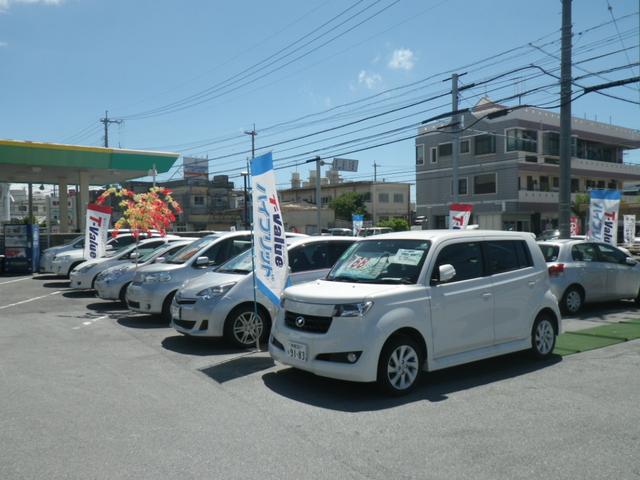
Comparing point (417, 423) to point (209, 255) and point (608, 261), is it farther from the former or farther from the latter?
point (608, 261)

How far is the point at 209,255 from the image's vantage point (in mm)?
10953

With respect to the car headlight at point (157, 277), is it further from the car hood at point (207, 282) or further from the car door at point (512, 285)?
the car door at point (512, 285)

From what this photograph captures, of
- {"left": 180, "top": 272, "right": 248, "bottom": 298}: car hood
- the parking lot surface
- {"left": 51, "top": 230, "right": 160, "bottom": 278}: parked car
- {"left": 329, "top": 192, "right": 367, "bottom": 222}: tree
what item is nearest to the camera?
the parking lot surface

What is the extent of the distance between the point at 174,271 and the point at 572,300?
7986mm

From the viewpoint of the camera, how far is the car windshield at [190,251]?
1121 cm

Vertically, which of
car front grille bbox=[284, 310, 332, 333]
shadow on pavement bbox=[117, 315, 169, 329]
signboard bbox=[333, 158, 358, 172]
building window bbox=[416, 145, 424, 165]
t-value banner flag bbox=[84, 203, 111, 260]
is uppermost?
building window bbox=[416, 145, 424, 165]

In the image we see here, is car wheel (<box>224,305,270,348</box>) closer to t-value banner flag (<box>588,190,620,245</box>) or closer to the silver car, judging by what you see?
the silver car

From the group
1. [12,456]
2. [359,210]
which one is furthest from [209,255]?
[359,210]

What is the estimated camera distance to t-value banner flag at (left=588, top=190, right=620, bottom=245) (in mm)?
15523

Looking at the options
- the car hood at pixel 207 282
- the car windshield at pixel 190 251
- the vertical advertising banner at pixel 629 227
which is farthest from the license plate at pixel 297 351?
the vertical advertising banner at pixel 629 227

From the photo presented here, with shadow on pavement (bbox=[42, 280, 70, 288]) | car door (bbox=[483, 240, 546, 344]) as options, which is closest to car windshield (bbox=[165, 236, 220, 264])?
car door (bbox=[483, 240, 546, 344])

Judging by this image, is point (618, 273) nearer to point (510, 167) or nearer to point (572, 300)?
point (572, 300)

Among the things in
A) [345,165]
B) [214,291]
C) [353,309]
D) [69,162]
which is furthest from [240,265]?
[345,165]

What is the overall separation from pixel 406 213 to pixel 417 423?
63102 mm
